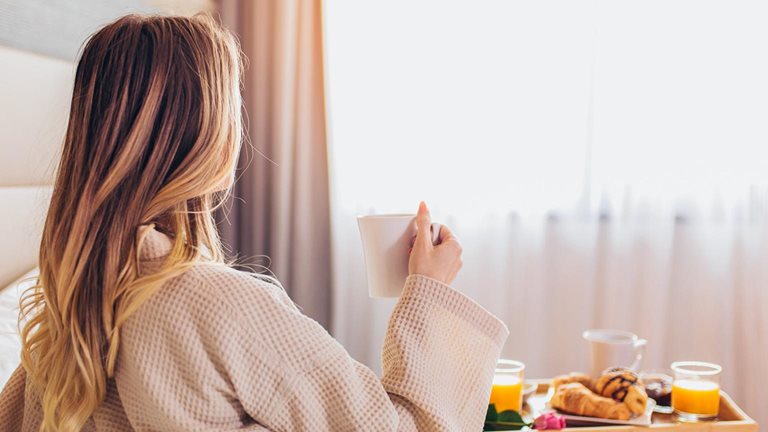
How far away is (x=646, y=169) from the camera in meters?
2.44

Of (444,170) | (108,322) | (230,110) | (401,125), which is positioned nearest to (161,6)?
(401,125)

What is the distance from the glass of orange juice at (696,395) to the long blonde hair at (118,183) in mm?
1083

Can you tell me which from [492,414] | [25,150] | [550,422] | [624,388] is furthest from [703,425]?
[25,150]

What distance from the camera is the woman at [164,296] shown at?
32.4 inches

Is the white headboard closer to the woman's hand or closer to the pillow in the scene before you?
the pillow

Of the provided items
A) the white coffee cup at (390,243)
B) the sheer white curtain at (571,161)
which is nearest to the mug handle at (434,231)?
the white coffee cup at (390,243)

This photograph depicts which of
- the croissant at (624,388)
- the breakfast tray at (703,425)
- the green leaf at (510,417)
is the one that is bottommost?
the breakfast tray at (703,425)

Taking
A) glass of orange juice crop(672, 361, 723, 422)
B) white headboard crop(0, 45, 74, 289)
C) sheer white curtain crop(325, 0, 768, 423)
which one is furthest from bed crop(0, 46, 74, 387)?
glass of orange juice crop(672, 361, 723, 422)

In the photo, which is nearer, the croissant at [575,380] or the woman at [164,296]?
the woman at [164,296]

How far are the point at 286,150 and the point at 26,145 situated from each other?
1058mm

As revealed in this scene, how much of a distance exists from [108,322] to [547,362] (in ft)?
6.33

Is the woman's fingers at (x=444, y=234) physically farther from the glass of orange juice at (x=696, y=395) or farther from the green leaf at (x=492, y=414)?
the glass of orange juice at (x=696, y=395)

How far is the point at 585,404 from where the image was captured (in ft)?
5.05

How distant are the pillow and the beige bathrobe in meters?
0.30
